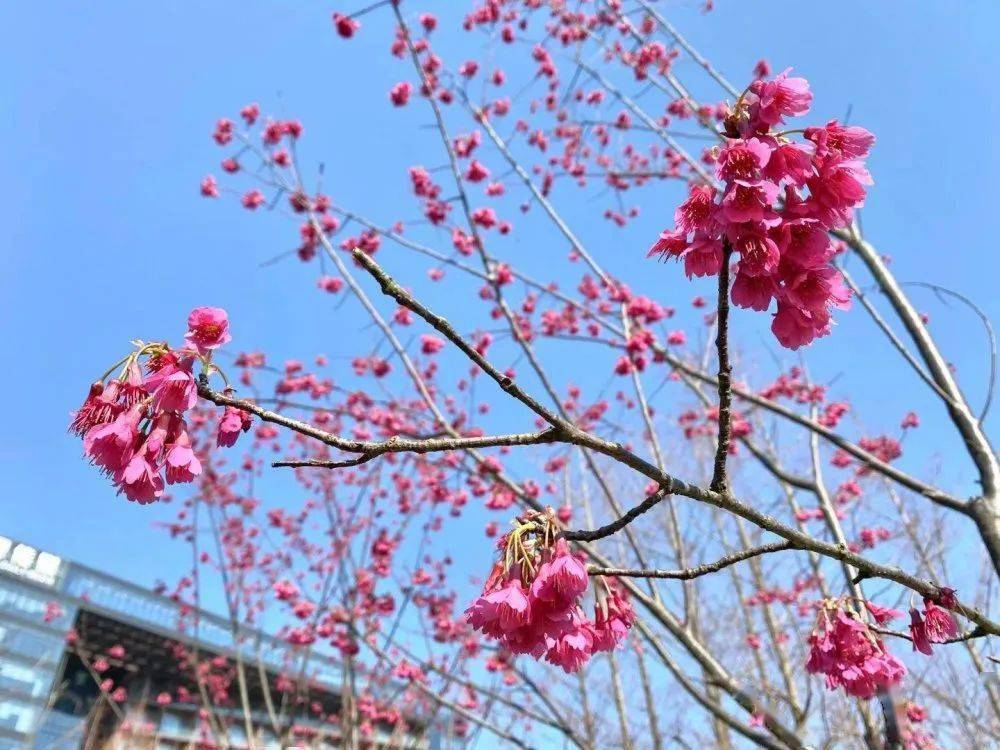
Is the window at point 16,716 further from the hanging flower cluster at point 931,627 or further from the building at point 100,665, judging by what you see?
the hanging flower cluster at point 931,627

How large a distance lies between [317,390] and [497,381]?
19.7 ft

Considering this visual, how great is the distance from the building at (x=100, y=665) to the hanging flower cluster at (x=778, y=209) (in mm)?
9901

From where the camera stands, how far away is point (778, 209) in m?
1.15

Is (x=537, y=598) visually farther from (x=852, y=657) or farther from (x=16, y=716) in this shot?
(x=16, y=716)

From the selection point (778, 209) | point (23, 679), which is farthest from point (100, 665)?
point (778, 209)

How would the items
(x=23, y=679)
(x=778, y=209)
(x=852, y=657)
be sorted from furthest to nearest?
1. (x=23, y=679)
2. (x=852, y=657)
3. (x=778, y=209)

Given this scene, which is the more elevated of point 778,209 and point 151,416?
point 778,209

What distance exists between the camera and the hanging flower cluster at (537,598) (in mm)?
1346

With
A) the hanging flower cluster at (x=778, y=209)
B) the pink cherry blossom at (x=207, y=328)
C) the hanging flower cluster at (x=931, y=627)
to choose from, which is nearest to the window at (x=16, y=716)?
the pink cherry blossom at (x=207, y=328)

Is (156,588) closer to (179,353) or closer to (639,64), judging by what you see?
(639,64)

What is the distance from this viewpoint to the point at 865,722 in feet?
9.13

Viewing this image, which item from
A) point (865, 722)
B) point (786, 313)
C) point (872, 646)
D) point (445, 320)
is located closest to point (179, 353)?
point (445, 320)

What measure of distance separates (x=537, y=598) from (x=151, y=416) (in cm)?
88

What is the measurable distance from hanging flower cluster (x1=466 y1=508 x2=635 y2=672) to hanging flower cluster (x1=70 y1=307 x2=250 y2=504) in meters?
0.64
